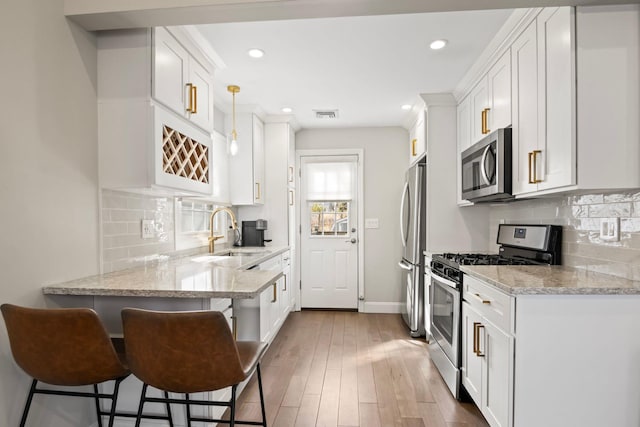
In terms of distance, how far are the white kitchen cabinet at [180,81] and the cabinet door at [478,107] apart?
2094 mm

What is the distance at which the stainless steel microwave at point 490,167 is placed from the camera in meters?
2.34

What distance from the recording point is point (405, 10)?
1683 mm

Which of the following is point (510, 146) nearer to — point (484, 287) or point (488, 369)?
point (484, 287)

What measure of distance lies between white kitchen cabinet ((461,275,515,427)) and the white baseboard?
2265 mm

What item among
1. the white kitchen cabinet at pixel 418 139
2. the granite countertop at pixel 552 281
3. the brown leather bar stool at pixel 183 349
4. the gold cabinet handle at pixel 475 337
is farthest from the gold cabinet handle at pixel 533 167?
the brown leather bar stool at pixel 183 349

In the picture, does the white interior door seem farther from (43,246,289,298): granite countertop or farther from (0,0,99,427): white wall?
(0,0,99,427): white wall

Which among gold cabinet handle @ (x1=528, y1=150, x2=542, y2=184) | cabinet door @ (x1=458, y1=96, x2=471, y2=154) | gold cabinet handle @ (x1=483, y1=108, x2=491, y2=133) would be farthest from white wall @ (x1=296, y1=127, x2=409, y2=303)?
gold cabinet handle @ (x1=528, y1=150, x2=542, y2=184)

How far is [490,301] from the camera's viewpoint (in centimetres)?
185

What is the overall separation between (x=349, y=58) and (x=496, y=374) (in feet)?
7.46

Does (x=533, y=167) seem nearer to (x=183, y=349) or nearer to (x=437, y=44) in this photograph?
(x=437, y=44)

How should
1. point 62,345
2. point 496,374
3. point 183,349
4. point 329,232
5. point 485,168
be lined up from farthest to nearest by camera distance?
point 329,232, point 485,168, point 496,374, point 62,345, point 183,349

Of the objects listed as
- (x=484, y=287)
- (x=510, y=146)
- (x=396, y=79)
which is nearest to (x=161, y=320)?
(x=484, y=287)

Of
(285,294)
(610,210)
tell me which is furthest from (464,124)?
(285,294)

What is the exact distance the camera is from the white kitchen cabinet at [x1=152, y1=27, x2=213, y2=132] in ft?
6.59
